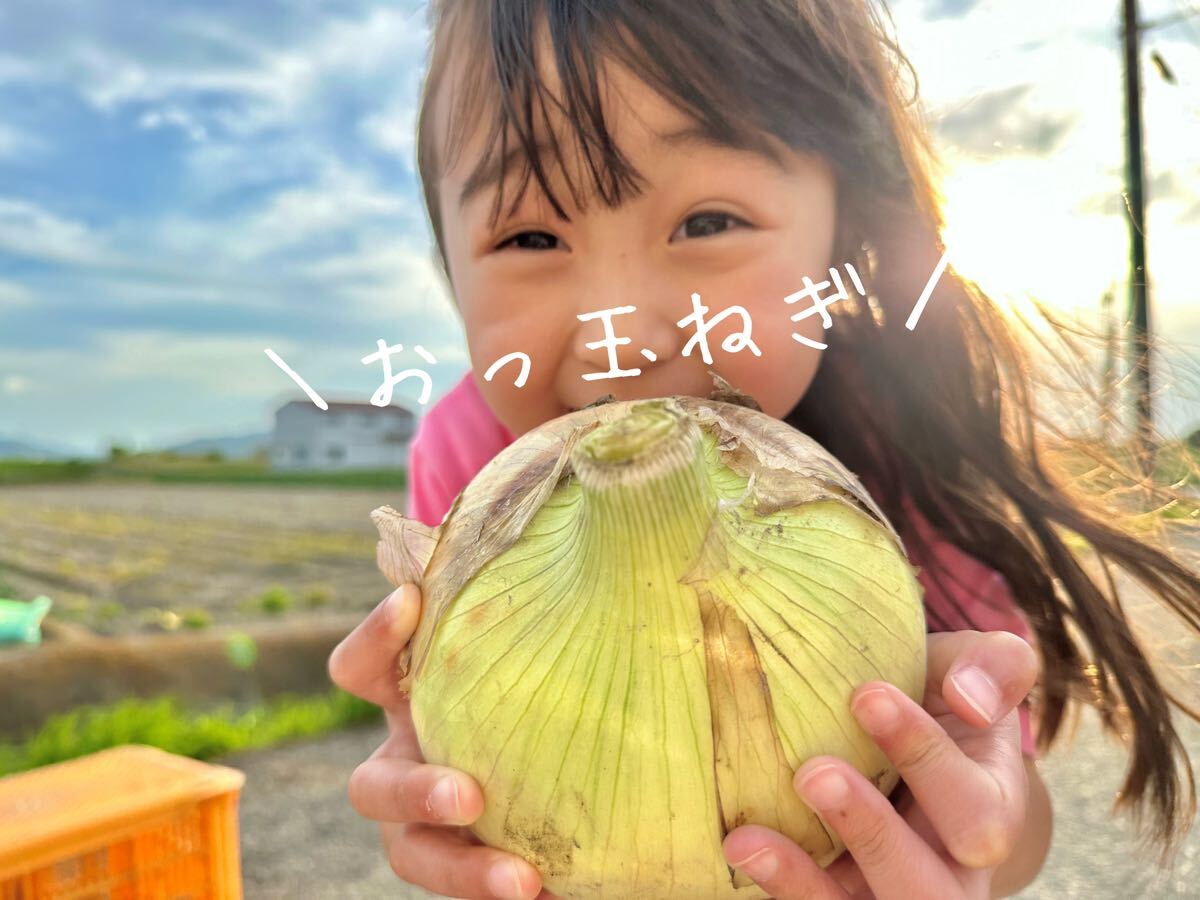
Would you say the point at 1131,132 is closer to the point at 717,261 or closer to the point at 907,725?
the point at 717,261

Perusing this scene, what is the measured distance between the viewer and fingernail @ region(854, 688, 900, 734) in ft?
2.10

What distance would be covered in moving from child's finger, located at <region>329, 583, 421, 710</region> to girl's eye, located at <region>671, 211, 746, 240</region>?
450 millimetres

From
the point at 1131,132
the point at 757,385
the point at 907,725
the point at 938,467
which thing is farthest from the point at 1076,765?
the point at 1131,132

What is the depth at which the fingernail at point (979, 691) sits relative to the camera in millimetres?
729

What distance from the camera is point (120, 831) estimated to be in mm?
1326

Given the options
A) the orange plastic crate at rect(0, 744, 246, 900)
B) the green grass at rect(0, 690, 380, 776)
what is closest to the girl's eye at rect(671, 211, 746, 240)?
the orange plastic crate at rect(0, 744, 246, 900)

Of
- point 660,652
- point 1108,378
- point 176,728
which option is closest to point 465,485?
point 660,652

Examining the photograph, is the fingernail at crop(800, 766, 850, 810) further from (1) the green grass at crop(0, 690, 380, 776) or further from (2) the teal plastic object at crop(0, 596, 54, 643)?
(2) the teal plastic object at crop(0, 596, 54, 643)

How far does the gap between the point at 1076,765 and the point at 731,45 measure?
2695 mm

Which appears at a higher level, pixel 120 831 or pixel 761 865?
A: pixel 761 865

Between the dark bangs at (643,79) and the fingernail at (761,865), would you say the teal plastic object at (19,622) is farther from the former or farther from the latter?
the fingernail at (761,865)

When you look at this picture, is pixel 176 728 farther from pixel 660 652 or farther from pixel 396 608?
pixel 660 652

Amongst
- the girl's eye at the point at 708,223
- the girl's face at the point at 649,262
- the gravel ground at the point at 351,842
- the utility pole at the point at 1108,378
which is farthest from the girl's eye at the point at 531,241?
the gravel ground at the point at 351,842

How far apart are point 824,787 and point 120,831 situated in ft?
3.63
